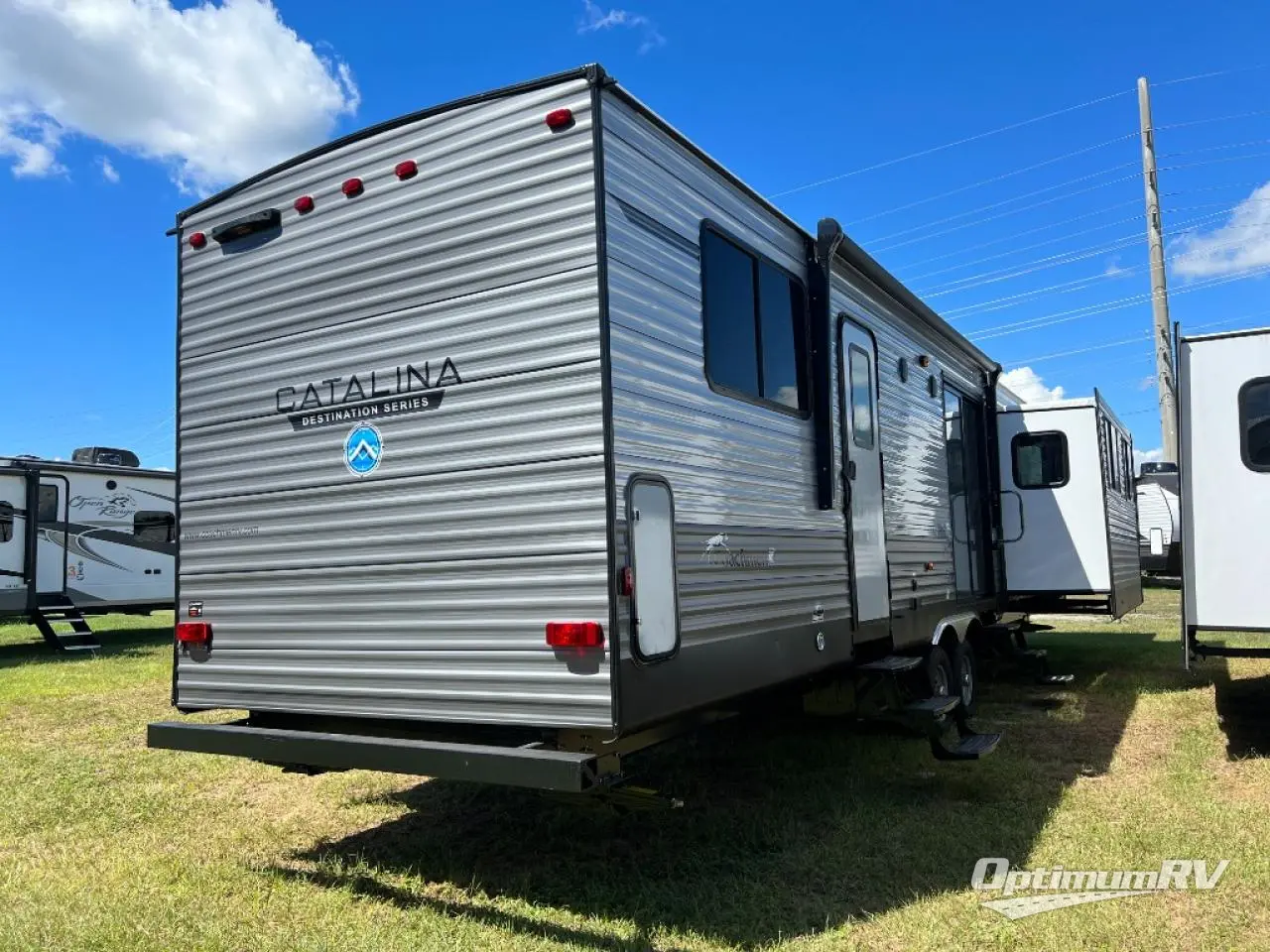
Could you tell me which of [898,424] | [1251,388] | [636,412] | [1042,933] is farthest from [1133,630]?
[636,412]

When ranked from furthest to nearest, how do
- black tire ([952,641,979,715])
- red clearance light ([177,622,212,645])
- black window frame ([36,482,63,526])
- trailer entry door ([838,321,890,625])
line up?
1. black window frame ([36,482,63,526])
2. black tire ([952,641,979,715])
3. trailer entry door ([838,321,890,625])
4. red clearance light ([177,622,212,645])

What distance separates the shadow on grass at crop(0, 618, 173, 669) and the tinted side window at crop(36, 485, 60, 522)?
196 cm

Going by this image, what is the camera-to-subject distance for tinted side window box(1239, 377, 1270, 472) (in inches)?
267

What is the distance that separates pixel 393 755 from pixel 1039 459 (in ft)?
24.3

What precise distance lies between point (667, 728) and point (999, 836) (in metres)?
2.10

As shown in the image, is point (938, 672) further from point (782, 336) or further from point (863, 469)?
point (782, 336)

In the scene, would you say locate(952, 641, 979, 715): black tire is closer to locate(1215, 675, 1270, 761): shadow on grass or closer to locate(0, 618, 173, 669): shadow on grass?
locate(1215, 675, 1270, 761): shadow on grass

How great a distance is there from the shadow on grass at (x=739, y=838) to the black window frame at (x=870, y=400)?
2.08 m

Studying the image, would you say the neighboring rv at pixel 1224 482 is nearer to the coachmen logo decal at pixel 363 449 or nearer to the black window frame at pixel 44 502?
the coachmen logo decal at pixel 363 449

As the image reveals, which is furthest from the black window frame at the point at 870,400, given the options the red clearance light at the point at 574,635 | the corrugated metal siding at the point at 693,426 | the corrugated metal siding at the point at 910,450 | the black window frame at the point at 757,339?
the red clearance light at the point at 574,635

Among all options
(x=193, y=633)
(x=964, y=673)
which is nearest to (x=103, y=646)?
(x=193, y=633)

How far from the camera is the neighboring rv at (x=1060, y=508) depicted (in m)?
9.19

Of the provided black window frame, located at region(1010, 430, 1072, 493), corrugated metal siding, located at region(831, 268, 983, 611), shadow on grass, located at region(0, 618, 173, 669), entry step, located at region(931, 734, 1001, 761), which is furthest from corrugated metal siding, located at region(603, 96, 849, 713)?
shadow on grass, located at region(0, 618, 173, 669)

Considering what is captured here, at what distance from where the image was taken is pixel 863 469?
20.1 feet
